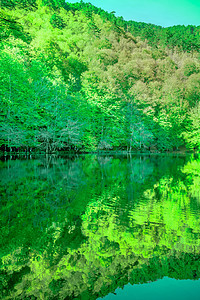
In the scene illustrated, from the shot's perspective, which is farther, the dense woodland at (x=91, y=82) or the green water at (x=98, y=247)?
the dense woodland at (x=91, y=82)

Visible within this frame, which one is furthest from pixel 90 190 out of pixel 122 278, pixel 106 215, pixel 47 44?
pixel 47 44

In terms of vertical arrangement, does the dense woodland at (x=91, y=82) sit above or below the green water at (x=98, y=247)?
above

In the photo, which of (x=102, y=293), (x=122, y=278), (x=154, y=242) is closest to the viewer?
(x=102, y=293)

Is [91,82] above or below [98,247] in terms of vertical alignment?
above

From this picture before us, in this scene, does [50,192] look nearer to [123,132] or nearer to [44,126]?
[44,126]

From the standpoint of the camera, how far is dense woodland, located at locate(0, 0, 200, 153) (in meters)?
31.8

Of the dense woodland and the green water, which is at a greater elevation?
the dense woodland

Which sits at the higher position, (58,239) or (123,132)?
(123,132)

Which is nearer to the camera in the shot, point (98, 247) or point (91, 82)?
point (98, 247)

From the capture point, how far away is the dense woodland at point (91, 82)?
3181 centimetres

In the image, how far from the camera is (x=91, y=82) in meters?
52.6

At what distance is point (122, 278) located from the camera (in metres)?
3.94

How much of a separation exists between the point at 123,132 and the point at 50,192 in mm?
36265

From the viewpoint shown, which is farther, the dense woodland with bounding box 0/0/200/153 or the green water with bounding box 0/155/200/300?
the dense woodland with bounding box 0/0/200/153
